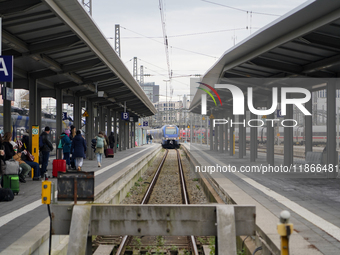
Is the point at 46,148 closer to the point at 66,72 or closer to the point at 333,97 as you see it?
the point at 66,72

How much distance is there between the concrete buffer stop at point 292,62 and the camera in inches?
338

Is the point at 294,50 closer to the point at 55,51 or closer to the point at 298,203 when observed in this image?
the point at 298,203

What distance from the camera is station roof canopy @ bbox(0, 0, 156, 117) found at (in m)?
7.75

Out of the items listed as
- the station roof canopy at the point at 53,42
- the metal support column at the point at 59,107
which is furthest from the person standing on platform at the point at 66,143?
the station roof canopy at the point at 53,42

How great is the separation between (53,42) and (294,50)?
245 inches

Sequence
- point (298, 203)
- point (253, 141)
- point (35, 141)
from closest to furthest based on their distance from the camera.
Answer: point (298, 203)
point (35, 141)
point (253, 141)

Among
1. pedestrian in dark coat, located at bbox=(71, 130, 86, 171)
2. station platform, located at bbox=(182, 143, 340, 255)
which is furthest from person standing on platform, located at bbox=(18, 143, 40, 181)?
station platform, located at bbox=(182, 143, 340, 255)

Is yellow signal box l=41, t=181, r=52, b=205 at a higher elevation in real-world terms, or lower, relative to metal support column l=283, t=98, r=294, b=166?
lower

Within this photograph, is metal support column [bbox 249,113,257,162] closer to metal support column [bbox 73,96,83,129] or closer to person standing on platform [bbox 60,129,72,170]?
metal support column [bbox 73,96,83,129]

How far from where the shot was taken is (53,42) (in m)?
9.99

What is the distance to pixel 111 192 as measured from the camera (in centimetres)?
1146

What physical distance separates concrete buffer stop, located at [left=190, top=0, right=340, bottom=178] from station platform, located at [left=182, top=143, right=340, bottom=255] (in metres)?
1.58

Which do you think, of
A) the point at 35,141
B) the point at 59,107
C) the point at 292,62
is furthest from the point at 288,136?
the point at 35,141

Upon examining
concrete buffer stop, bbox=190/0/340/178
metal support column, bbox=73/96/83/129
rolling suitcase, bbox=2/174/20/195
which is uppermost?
concrete buffer stop, bbox=190/0/340/178
